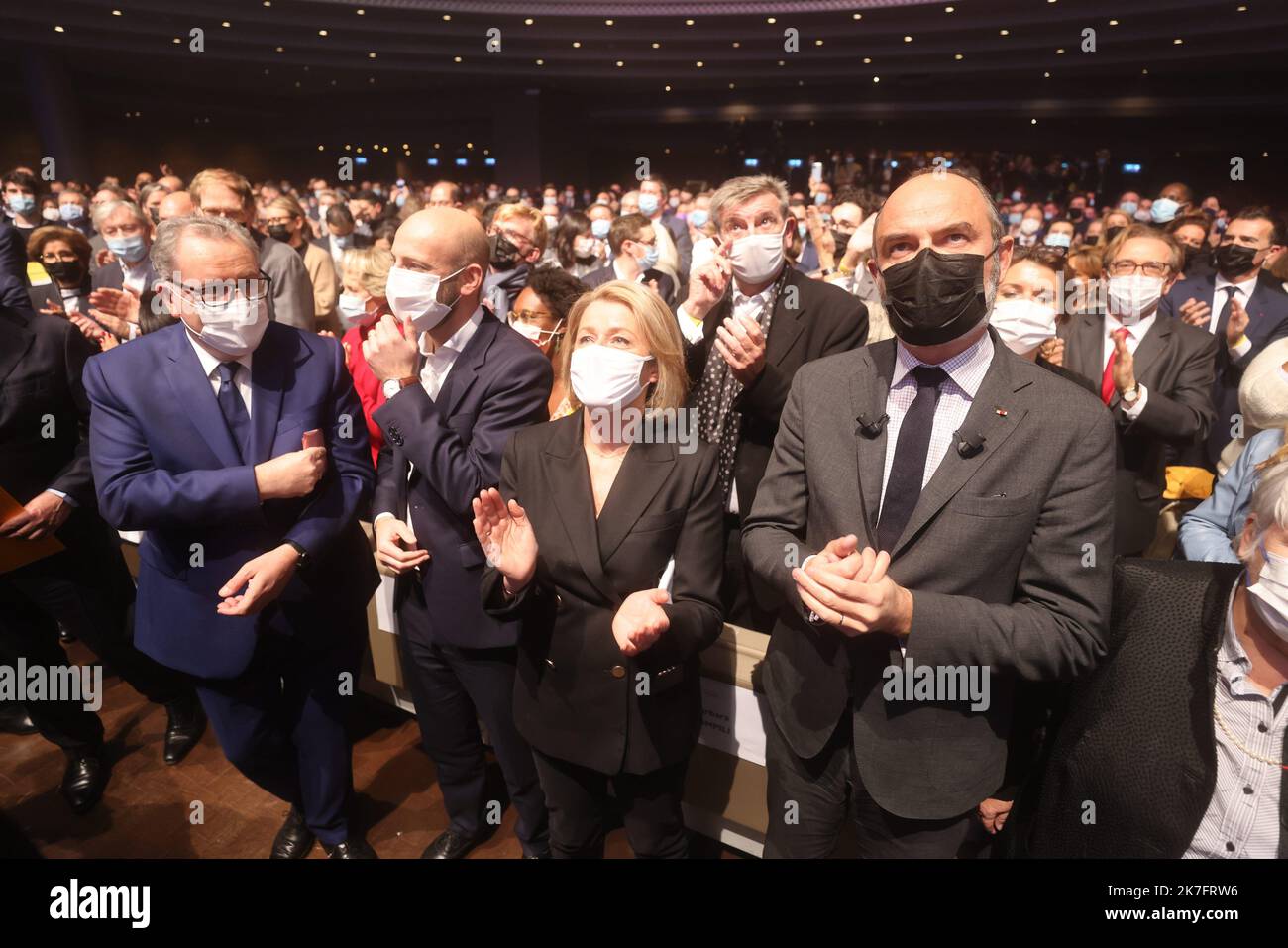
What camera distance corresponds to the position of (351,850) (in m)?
2.37

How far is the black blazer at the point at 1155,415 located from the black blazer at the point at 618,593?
1731 millimetres

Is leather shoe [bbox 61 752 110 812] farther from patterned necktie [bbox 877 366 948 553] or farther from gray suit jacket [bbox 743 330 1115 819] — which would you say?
patterned necktie [bbox 877 366 948 553]

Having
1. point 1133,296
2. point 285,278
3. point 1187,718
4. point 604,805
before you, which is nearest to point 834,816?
point 604,805

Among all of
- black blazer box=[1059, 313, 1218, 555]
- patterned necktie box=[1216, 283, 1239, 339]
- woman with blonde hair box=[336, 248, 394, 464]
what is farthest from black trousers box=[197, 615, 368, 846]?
patterned necktie box=[1216, 283, 1239, 339]

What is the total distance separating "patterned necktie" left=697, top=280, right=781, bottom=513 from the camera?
7.64ft

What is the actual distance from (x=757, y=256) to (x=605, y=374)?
0.86 metres

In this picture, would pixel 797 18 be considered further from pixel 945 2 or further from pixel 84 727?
pixel 84 727

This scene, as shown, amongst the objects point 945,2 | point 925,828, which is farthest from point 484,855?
point 945,2

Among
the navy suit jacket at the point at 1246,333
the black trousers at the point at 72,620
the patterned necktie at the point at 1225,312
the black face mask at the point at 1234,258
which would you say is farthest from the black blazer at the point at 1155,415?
the black trousers at the point at 72,620

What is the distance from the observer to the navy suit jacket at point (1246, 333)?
151 inches

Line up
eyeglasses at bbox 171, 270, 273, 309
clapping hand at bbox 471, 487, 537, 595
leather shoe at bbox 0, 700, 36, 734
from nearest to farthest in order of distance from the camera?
clapping hand at bbox 471, 487, 537, 595 < eyeglasses at bbox 171, 270, 273, 309 < leather shoe at bbox 0, 700, 36, 734

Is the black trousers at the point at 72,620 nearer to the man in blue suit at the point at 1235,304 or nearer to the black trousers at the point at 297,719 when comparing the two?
the black trousers at the point at 297,719

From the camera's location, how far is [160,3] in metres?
13.4

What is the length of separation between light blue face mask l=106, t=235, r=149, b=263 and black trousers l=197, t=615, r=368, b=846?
2.93 meters
